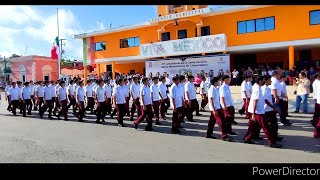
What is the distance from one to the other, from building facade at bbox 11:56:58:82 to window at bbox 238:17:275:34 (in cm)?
2863

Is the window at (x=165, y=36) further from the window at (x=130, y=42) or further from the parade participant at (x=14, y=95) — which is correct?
the parade participant at (x=14, y=95)

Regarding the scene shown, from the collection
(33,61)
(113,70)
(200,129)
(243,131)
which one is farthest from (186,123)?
(33,61)

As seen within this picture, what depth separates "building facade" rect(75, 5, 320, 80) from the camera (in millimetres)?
21250

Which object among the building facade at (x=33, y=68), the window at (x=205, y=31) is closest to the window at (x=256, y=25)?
the window at (x=205, y=31)

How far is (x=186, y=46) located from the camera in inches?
970

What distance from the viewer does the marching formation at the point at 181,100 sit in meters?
7.92

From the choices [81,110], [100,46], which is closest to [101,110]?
[81,110]

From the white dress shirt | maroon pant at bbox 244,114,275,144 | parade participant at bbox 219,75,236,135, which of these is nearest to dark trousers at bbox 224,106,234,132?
parade participant at bbox 219,75,236,135

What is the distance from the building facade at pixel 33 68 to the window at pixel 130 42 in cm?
1737

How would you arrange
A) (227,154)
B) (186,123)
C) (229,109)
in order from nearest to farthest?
(227,154)
(229,109)
(186,123)

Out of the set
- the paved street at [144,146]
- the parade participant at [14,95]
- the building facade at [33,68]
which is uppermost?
the building facade at [33,68]

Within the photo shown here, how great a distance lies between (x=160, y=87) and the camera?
40.8 feet

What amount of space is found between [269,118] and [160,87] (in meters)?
5.18
